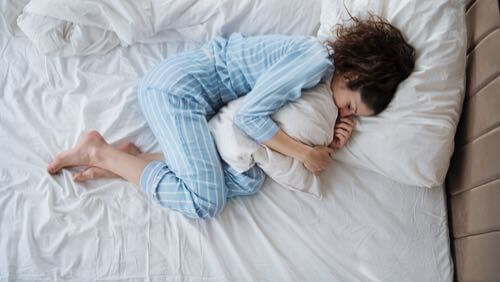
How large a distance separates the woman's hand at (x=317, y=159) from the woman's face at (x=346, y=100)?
0.38ft

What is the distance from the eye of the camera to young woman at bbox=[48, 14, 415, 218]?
3.26ft

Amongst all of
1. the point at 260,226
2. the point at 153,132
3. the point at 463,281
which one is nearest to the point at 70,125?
the point at 153,132

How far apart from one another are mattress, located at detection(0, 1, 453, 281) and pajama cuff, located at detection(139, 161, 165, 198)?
0.03m

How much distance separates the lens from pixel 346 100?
1.04 metres

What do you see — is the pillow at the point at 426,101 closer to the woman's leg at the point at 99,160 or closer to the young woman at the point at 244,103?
the young woman at the point at 244,103

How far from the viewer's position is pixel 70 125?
113 centimetres

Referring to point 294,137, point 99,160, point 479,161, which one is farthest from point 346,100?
point 99,160

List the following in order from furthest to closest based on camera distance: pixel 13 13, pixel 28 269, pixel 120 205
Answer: pixel 13 13
pixel 120 205
pixel 28 269

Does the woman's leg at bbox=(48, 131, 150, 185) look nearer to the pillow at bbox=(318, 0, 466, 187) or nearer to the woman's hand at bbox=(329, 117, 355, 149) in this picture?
the woman's hand at bbox=(329, 117, 355, 149)

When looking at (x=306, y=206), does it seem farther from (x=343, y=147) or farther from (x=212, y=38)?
(x=212, y=38)

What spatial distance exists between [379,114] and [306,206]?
0.31m

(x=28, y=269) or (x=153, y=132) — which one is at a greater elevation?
(x=153, y=132)

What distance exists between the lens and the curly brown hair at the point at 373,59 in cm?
98

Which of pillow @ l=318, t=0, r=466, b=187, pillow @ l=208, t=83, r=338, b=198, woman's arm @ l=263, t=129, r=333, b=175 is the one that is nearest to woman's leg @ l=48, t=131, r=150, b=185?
pillow @ l=208, t=83, r=338, b=198
